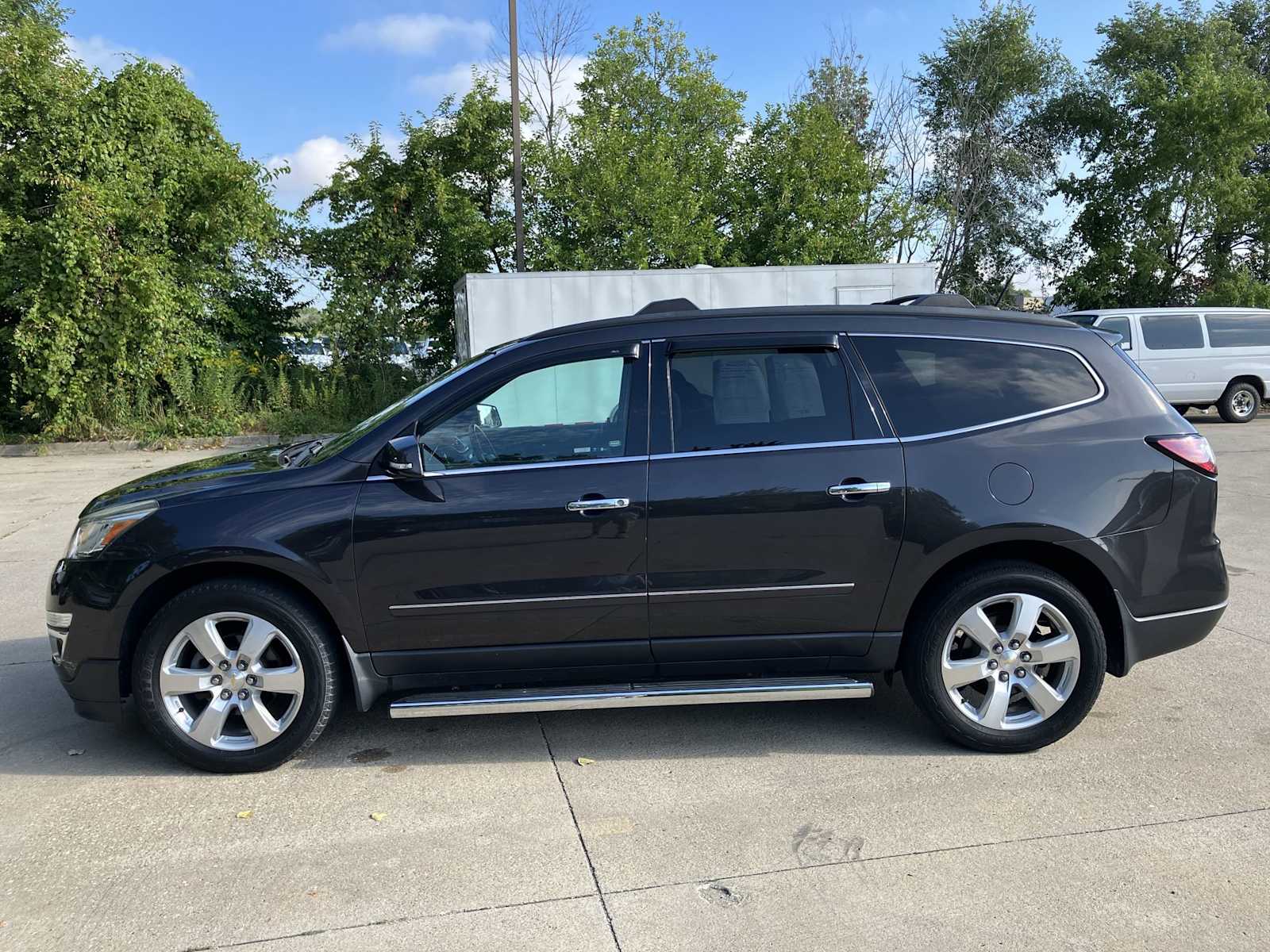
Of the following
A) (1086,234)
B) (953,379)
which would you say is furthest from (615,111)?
(953,379)

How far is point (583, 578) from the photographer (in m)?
3.56

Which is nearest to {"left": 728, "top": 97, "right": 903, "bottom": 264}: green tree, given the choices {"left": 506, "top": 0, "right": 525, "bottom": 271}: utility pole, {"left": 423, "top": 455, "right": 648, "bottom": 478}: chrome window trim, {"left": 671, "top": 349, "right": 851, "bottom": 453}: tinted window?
{"left": 506, "top": 0, "right": 525, "bottom": 271}: utility pole

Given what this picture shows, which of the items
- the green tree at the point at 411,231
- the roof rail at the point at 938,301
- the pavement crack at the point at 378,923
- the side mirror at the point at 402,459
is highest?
the green tree at the point at 411,231

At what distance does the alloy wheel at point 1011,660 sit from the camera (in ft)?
11.9

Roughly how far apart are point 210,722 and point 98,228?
546 inches

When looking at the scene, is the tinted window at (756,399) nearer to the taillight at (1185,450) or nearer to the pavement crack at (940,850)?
the taillight at (1185,450)

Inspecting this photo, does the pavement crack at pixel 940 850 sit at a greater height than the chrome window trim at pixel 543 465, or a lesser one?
lesser

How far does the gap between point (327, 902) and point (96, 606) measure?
5.32 ft

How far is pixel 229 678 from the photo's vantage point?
3578 mm

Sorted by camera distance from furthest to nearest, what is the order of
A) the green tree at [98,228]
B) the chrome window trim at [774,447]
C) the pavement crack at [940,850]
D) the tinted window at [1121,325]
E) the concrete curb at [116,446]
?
the tinted window at [1121,325] < the concrete curb at [116,446] < the green tree at [98,228] < the chrome window trim at [774,447] < the pavement crack at [940,850]

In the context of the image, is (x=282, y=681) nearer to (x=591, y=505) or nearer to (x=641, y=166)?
(x=591, y=505)

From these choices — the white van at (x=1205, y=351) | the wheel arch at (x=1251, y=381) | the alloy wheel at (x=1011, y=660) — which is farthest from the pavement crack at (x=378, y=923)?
the wheel arch at (x=1251, y=381)

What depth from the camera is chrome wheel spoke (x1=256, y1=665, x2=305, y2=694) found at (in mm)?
3576

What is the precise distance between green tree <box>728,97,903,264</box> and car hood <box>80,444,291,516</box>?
1602 cm
